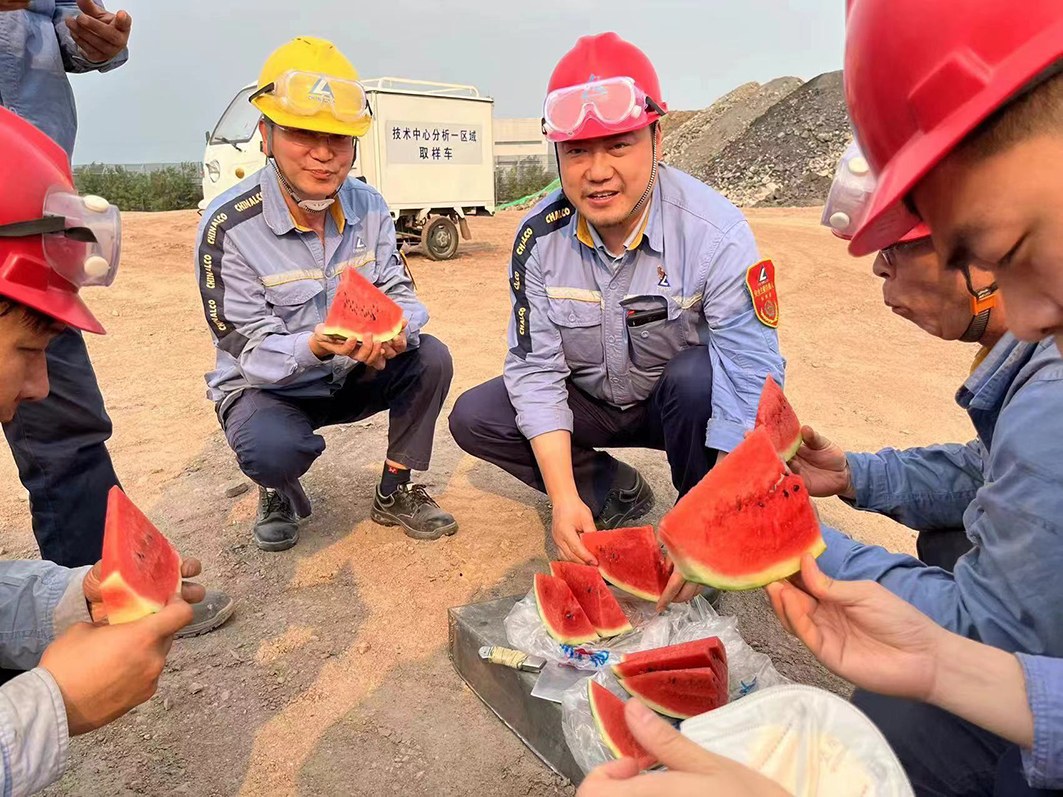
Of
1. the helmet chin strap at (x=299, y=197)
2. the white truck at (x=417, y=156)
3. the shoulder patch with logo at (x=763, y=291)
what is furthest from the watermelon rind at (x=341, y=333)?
the white truck at (x=417, y=156)

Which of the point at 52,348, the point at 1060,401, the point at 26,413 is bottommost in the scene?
the point at 26,413

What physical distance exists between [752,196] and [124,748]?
75.6 feet

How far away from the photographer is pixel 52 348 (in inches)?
113

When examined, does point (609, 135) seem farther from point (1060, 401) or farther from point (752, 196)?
point (752, 196)

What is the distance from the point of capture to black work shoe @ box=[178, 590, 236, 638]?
3.24 m

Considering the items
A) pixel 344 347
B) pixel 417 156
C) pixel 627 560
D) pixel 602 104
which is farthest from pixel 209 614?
pixel 417 156

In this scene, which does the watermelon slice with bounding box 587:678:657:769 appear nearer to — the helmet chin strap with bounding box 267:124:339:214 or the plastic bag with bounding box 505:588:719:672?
the plastic bag with bounding box 505:588:719:672

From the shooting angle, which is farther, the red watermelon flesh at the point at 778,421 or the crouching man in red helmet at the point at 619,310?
the crouching man in red helmet at the point at 619,310

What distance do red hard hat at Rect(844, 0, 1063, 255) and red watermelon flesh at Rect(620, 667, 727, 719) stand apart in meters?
1.40

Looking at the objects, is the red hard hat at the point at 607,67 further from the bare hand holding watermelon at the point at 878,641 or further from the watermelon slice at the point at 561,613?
the bare hand holding watermelon at the point at 878,641

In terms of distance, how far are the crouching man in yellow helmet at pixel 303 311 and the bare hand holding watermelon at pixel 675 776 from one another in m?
2.44

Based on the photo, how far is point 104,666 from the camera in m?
1.85

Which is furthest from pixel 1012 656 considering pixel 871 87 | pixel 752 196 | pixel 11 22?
pixel 752 196

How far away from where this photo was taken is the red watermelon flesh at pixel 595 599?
283 centimetres
